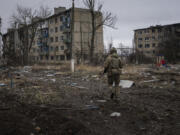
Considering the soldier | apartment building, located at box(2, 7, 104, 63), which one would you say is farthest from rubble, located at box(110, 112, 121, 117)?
apartment building, located at box(2, 7, 104, 63)

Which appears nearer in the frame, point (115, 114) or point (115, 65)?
point (115, 114)

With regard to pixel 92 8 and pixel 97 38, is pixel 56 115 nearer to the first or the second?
pixel 92 8

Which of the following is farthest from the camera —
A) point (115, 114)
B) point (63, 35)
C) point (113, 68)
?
point (63, 35)

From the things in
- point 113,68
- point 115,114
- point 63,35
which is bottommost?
point 115,114

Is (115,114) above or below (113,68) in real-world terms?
below

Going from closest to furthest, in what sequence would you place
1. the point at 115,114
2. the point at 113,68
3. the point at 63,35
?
1. the point at 115,114
2. the point at 113,68
3. the point at 63,35

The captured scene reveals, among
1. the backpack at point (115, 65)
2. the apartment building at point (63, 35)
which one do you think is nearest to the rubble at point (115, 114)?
the backpack at point (115, 65)

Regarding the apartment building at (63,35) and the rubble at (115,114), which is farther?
the apartment building at (63,35)

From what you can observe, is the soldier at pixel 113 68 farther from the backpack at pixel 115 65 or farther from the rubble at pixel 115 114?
the rubble at pixel 115 114

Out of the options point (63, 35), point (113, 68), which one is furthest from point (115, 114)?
point (63, 35)

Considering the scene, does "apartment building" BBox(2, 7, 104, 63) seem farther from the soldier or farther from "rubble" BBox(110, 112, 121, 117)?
"rubble" BBox(110, 112, 121, 117)

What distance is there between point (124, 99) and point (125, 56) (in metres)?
24.9

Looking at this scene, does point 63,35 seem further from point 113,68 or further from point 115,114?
point 115,114

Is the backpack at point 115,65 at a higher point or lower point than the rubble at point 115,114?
higher
